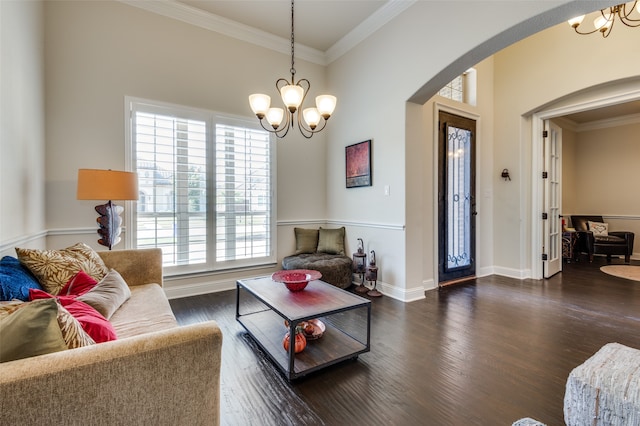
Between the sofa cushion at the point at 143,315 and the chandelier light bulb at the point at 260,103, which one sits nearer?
the sofa cushion at the point at 143,315

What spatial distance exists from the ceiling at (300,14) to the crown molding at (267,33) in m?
0.06

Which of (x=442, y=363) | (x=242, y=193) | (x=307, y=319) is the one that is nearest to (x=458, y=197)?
(x=442, y=363)

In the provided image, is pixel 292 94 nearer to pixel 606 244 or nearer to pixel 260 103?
pixel 260 103

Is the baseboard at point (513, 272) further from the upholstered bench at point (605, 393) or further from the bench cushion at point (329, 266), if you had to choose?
the upholstered bench at point (605, 393)

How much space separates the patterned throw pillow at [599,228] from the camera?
19.8 feet

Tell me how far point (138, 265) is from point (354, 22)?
3853 mm

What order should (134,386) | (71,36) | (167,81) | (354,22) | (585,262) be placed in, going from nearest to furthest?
(134,386)
(71,36)
(167,81)
(354,22)
(585,262)

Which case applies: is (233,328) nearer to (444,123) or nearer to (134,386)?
(134,386)

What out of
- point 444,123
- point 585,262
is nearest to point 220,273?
point 444,123

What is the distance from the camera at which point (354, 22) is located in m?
3.83

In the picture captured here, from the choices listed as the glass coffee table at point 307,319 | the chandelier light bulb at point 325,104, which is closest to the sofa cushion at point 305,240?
the glass coffee table at point 307,319

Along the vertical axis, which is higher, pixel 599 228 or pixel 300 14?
pixel 300 14

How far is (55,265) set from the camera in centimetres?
190

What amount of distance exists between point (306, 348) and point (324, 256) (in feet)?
6.51
